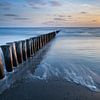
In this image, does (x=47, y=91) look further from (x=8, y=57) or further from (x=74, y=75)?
(x=8, y=57)

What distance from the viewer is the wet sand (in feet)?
20.5

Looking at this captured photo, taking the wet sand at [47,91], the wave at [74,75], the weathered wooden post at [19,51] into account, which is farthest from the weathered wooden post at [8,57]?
the wet sand at [47,91]

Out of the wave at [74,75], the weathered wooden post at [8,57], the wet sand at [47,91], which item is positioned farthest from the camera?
the weathered wooden post at [8,57]

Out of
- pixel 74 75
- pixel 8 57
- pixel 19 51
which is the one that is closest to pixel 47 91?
pixel 74 75

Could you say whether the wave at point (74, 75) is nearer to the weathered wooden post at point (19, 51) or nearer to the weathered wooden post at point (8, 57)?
the weathered wooden post at point (8, 57)

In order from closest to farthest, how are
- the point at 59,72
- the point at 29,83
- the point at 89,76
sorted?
1. the point at 29,83
2. the point at 89,76
3. the point at 59,72

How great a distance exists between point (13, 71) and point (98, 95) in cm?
419

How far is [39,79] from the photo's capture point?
821 cm

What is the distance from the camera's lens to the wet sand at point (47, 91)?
20.5 ft

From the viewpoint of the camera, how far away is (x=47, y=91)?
6.75m

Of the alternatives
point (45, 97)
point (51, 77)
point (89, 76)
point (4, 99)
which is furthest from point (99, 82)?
point (4, 99)

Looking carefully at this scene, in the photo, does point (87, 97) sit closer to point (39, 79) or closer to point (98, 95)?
point (98, 95)

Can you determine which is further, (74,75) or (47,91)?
(74,75)

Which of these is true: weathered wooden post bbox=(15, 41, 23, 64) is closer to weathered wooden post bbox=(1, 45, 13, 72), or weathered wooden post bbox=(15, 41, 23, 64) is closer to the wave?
weathered wooden post bbox=(1, 45, 13, 72)
